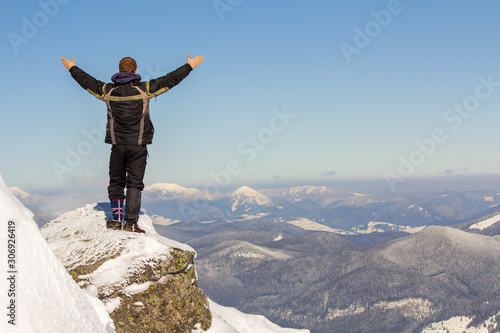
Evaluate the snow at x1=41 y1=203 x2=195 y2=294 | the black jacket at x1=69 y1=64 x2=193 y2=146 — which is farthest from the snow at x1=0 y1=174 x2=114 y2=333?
the black jacket at x1=69 y1=64 x2=193 y2=146

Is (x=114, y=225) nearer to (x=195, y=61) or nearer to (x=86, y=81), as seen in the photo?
(x=86, y=81)

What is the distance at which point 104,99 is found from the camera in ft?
36.8

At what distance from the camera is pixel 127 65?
37.0 feet

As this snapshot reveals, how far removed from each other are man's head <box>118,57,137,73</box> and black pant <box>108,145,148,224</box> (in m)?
2.28

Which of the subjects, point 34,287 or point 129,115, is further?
point 129,115

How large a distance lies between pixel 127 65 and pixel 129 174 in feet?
10.9

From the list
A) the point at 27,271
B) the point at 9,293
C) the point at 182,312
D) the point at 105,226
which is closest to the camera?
the point at 9,293

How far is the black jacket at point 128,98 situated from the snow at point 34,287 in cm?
564

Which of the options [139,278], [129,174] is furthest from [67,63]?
[139,278]

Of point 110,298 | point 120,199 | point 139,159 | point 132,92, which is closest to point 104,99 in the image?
point 132,92

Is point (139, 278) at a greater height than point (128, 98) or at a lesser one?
lesser

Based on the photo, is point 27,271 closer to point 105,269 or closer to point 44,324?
point 44,324

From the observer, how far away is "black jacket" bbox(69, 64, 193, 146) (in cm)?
1103

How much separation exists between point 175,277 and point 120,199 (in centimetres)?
329
